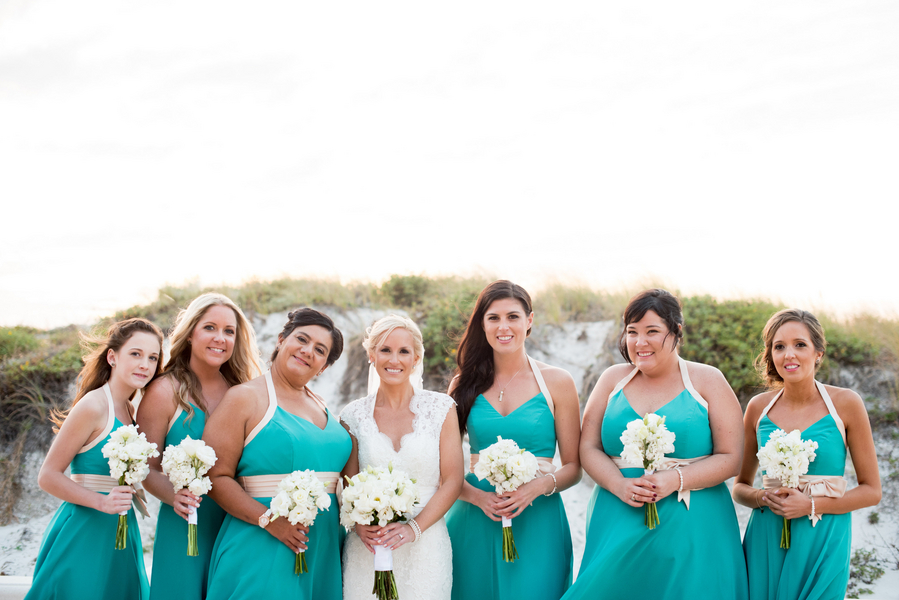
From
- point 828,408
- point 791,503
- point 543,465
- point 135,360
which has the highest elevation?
point 135,360

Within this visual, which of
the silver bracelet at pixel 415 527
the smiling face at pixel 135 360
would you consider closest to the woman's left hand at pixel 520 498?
the silver bracelet at pixel 415 527

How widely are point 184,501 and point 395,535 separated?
143 centimetres

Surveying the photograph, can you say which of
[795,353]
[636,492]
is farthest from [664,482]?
[795,353]

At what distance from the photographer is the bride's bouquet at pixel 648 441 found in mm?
4281

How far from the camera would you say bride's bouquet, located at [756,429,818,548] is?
4312 mm

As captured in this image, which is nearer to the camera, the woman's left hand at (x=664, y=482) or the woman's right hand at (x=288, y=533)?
the woman's right hand at (x=288, y=533)

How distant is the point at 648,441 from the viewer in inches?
170

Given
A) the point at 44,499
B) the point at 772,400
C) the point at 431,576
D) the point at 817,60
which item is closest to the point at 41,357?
the point at 44,499

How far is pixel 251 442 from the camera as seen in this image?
446 cm

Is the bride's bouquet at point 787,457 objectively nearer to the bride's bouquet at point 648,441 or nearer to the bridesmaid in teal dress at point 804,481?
the bridesmaid in teal dress at point 804,481

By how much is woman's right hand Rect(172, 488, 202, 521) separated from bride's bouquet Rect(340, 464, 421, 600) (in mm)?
996

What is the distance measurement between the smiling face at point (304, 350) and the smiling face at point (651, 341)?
2.36 metres

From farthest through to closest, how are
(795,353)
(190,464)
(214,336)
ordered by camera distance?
(214,336) → (795,353) → (190,464)

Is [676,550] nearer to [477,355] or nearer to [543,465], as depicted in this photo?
[543,465]
